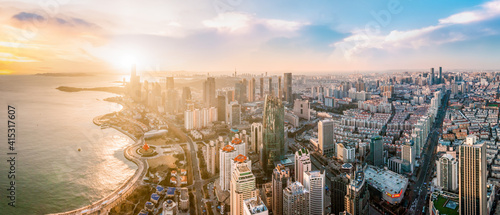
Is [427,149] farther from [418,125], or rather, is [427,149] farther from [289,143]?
[289,143]

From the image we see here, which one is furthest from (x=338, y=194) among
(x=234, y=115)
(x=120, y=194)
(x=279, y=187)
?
(x=234, y=115)

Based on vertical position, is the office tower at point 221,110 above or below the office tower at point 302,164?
above

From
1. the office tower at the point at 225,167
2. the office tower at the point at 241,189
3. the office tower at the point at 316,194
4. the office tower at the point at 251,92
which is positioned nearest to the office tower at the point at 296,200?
the office tower at the point at 316,194

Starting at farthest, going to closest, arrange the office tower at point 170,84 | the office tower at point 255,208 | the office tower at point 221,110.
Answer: the office tower at point 170,84
the office tower at point 221,110
the office tower at point 255,208

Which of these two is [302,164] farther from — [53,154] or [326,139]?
[53,154]

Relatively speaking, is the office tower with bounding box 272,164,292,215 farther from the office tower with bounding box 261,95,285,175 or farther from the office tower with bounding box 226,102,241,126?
the office tower with bounding box 226,102,241,126

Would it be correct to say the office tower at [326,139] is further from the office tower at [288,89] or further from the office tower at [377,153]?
the office tower at [288,89]

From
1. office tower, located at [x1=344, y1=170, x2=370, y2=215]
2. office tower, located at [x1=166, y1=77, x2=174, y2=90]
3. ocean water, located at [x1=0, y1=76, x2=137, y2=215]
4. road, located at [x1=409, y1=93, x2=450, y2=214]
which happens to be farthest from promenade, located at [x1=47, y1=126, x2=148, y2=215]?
office tower, located at [x1=166, y1=77, x2=174, y2=90]
